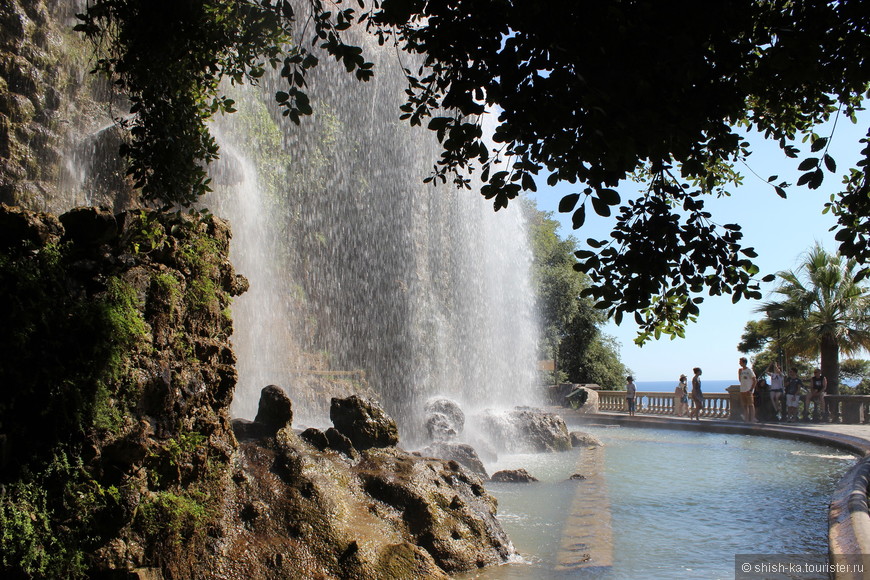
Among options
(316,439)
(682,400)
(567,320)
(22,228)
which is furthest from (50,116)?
(567,320)

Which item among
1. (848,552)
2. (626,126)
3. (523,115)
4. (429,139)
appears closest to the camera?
(626,126)

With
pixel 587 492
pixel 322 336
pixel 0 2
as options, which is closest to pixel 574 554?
pixel 587 492

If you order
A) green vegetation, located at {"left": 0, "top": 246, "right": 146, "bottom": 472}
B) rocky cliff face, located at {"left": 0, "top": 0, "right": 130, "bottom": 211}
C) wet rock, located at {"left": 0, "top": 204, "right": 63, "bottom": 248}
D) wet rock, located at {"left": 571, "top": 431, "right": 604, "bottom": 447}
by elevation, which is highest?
rocky cliff face, located at {"left": 0, "top": 0, "right": 130, "bottom": 211}

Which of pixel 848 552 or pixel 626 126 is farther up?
pixel 626 126

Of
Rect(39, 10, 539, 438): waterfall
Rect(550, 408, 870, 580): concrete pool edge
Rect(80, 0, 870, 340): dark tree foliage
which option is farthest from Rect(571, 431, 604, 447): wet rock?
Rect(80, 0, 870, 340): dark tree foliage

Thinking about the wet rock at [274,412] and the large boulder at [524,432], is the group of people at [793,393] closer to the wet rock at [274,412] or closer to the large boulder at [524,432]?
the large boulder at [524,432]

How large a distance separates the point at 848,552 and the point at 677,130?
12.9ft

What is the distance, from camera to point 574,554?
6434mm

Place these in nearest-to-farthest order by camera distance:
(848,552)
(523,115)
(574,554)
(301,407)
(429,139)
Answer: (523,115) < (848,552) < (574,554) < (301,407) < (429,139)

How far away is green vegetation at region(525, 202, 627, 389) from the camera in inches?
1403

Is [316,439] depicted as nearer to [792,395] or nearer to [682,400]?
[792,395]

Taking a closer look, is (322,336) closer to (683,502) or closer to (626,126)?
(683,502)

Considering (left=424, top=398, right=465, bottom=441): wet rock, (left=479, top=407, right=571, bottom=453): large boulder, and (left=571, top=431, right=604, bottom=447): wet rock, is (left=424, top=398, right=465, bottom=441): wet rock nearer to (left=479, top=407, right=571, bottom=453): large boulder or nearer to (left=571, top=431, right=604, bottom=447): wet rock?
Answer: (left=479, top=407, right=571, bottom=453): large boulder

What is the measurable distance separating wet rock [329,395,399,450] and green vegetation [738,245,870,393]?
17.5 meters
